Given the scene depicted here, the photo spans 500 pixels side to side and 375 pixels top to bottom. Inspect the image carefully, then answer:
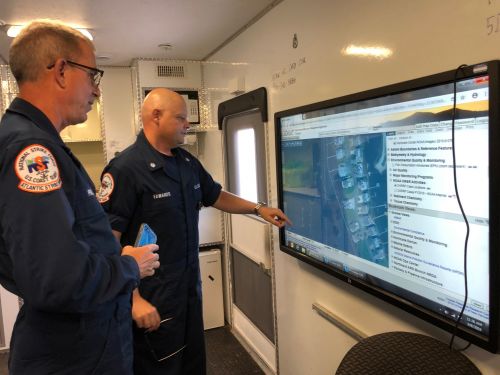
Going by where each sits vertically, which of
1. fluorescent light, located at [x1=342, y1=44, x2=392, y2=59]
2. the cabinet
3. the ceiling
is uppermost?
the ceiling

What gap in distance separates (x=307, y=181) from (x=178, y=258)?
73 centimetres

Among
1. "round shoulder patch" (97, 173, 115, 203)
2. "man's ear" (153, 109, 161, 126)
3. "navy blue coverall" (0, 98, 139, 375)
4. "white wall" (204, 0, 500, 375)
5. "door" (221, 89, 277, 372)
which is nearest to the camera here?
"navy blue coverall" (0, 98, 139, 375)

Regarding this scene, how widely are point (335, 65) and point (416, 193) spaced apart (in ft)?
2.41

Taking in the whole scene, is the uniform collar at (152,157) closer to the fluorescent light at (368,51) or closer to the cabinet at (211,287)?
the fluorescent light at (368,51)

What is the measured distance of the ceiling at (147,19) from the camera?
223 centimetres

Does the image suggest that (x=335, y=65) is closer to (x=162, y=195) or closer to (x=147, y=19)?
(x=162, y=195)

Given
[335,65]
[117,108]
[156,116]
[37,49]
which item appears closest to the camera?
[37,49]

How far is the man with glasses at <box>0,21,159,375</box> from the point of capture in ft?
3.07

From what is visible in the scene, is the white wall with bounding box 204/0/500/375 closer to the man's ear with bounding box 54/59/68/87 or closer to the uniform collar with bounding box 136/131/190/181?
the uniform collar with bounding box 136/131/190/181

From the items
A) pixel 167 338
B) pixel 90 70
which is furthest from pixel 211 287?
pixel 90 70

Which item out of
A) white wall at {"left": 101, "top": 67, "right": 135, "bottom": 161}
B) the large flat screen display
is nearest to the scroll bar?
the large flat screen display

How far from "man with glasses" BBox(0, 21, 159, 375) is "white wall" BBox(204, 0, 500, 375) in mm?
962

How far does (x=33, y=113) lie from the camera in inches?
42.4

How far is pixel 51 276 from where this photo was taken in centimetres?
93
